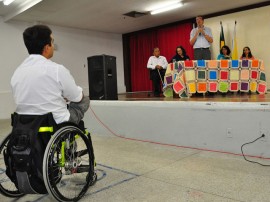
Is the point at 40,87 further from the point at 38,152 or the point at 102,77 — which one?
the point at 102,77

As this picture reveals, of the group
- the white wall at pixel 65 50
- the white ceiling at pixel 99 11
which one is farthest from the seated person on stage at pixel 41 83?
the white wall at pixel 65 50

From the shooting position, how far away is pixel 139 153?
2.71m

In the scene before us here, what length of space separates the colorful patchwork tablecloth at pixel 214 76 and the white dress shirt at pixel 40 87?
2.47 m

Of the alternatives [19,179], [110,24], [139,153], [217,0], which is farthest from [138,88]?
[19,179]

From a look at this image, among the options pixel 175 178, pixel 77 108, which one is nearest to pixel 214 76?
pixel 175 178

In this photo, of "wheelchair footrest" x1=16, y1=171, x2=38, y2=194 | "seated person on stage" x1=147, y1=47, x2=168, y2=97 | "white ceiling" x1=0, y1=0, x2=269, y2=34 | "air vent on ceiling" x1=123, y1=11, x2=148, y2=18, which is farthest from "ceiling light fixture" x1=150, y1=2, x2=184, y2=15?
"wheelchair footrest" x1=16, y1=171, x2=38, y2=194

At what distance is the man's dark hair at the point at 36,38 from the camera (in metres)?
1.47

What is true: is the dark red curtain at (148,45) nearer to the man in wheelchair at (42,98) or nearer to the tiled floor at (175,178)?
the tiled floor at (175,178)

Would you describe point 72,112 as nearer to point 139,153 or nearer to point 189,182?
point 189,182

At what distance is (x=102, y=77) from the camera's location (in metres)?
4.31

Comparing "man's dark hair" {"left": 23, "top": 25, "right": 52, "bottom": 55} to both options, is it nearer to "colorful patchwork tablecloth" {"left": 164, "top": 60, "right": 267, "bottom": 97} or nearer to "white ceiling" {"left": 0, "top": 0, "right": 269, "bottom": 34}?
"colorful patchwork tablecloth" {"left": 164, "top": 60, "right": 267, "bottom": 97}

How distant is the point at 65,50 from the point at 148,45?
253 centimetres

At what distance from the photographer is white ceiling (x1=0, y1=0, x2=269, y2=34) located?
5613mm

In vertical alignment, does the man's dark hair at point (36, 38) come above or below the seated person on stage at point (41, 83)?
above
